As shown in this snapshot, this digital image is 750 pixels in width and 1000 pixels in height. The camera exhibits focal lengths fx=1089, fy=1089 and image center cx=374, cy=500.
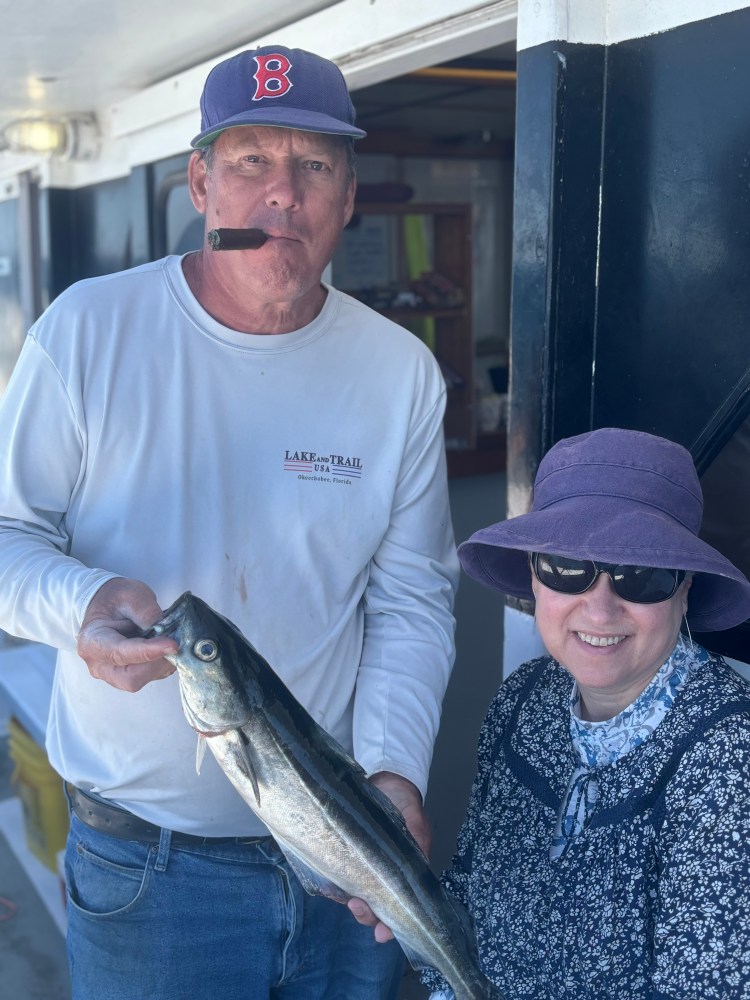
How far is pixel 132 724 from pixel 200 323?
2.59ft

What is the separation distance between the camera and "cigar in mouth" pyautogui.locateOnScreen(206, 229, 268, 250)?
208 cm

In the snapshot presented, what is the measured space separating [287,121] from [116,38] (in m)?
1.98

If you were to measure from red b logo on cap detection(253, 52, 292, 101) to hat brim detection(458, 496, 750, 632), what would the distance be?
3.07 ft

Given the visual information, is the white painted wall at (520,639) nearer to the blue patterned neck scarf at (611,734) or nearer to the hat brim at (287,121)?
the blue patterned neck scarf at (611,734)

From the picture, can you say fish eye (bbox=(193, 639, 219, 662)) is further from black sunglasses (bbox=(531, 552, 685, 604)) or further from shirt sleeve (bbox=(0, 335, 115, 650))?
black sunglasses (bbox=(531, 552, 685, 604))

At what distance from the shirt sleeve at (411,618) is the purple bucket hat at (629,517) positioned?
1.06 ft

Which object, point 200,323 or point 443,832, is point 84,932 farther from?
point 443,832

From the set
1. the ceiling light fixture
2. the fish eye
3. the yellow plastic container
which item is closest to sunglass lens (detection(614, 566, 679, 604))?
the fish eye

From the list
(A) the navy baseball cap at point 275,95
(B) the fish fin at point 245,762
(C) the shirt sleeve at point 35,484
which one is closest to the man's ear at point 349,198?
(A) the navy baseball cap at point 275,95

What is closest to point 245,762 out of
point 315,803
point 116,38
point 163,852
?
point 315,803

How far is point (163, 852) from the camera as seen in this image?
2.09 m

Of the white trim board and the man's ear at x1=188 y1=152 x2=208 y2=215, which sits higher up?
the white trim board

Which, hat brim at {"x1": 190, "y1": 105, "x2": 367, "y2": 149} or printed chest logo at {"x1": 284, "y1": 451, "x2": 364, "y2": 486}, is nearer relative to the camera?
hat brim at {"x1": 190, "y1": 105, "x2": 367, "y2": 149}

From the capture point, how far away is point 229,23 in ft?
11.3
